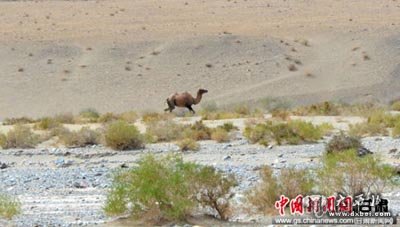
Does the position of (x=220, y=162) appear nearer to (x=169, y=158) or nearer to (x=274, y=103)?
(x=169, y=158)

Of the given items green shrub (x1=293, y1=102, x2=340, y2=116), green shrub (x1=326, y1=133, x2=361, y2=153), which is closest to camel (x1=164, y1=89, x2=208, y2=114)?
green shrub (x1=293, y1=102, x2=340, y2=116)

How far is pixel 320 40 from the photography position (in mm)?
71312

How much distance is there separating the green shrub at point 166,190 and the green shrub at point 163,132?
1639 centimetres

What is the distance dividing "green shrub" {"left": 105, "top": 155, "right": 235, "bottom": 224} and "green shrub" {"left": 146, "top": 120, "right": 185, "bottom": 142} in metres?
16.4

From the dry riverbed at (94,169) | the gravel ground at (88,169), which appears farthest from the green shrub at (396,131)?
the gravel ground at (88,169)

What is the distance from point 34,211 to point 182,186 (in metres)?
3.46

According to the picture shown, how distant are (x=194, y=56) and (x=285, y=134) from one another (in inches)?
1536

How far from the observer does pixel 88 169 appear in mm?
23281

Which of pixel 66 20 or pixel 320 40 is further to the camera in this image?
pixel 66 20

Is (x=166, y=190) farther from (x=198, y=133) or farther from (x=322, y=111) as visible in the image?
(x=322, y=111)

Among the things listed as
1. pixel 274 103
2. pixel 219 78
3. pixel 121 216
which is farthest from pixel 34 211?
pixel 219 78

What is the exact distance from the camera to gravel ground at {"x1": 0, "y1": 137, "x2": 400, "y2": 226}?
615 inches

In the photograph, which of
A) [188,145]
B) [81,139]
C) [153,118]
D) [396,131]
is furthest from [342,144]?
[153,118]

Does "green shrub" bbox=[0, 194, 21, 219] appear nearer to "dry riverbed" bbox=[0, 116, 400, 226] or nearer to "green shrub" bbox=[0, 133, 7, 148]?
"dry riverbed" bbox=[0, 116, 400, 226]
